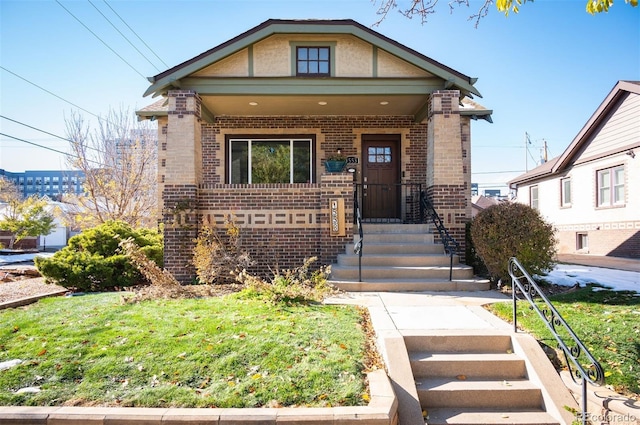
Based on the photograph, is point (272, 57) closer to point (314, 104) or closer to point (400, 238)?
point (314, 104)

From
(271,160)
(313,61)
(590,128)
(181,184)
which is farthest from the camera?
(590,128)

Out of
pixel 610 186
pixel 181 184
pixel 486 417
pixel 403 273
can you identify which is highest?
pixel 610 186

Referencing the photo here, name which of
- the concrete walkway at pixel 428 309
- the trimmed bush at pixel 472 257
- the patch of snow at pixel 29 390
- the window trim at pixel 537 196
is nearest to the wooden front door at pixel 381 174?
the trimmed bush at pixel 472 257

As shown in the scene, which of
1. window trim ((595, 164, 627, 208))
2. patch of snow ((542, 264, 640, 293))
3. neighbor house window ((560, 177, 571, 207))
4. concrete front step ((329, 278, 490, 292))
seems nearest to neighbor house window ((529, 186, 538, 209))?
neighbor house window ((560, 177, 571, 207))

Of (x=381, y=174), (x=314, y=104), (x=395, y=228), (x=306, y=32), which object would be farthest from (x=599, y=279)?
(x=306, y=32)

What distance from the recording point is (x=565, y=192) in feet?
62.2

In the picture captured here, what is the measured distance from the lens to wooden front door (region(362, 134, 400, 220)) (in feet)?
37.7

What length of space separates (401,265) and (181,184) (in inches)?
202

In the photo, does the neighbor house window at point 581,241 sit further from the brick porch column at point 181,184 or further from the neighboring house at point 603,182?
the brick porch column at point 181,184

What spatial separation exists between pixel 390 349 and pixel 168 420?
226cm

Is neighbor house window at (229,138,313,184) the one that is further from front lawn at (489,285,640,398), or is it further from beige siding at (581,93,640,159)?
beige siding at (581,93,640,159)

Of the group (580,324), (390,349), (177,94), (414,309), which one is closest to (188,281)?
(177,94)

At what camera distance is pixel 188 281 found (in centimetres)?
873

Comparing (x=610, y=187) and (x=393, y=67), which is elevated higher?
(x=393, y=67)
